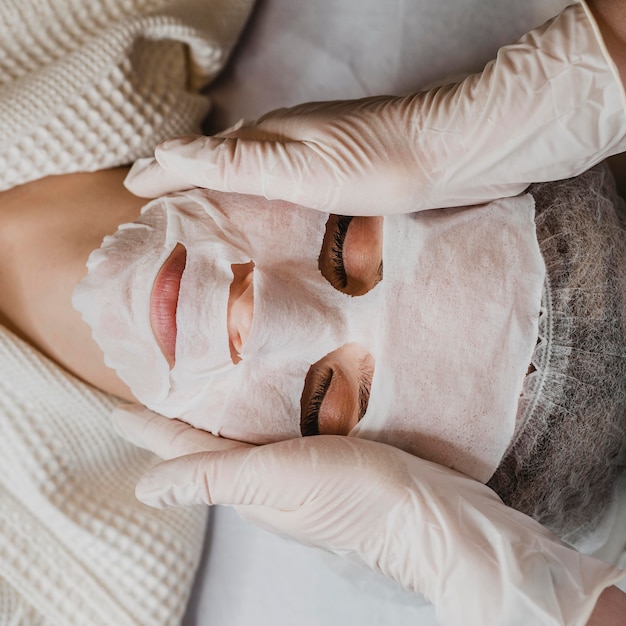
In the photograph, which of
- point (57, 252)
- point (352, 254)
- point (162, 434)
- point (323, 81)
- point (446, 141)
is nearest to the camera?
point (446, 141)

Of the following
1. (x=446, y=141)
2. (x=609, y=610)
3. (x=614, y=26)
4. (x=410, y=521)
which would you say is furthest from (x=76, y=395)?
(x=614, y=26)

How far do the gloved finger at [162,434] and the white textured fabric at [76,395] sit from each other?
150mm

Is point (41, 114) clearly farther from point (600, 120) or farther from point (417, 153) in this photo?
point (600, 120)

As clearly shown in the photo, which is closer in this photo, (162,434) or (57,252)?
(162,434)

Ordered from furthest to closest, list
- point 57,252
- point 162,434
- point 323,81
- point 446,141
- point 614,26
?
point 323,81 → point 57,252 → point 162,434 → point 446,141 → point 614,26

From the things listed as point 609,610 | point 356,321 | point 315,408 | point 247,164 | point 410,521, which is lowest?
point 609,610

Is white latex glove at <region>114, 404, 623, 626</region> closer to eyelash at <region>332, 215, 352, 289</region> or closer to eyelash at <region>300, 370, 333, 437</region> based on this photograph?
eyelash at <region>300, 370, 333, 437</region>

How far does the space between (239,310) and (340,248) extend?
20cm

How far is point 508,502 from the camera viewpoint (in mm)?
953

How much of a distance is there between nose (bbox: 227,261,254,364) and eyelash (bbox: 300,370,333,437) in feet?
0.44

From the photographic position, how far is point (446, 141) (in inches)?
34.4

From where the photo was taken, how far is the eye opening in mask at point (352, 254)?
955mm

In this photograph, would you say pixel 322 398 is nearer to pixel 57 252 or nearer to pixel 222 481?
pixel 222 481

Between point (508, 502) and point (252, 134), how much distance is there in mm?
732
